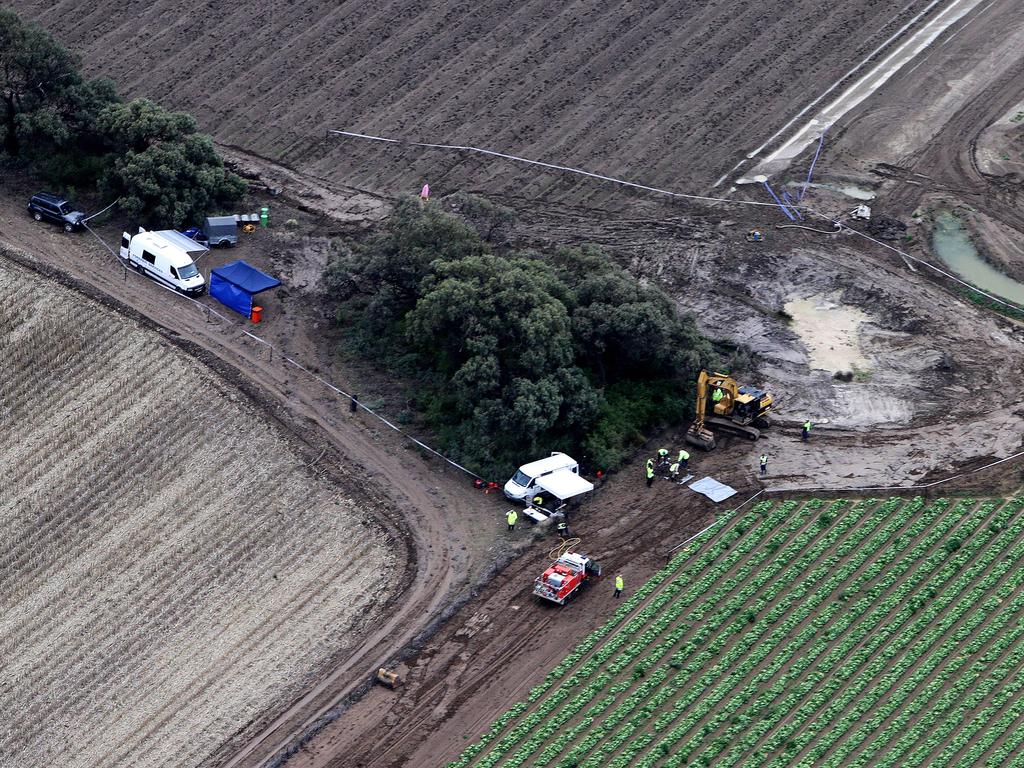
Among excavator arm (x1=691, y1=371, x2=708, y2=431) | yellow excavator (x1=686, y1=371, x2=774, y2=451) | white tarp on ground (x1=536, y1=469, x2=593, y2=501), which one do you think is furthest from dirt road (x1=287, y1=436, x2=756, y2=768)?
excavator arm (x1=691, y1=371, x2=708, y2=431)

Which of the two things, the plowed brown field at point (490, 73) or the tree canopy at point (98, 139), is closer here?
the tree canopy at point (98, 139)

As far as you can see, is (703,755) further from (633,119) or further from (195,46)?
(195,46)

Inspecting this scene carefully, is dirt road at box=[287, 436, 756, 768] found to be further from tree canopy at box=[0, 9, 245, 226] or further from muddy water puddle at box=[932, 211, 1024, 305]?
tree canopy at box=[0, 9, 245, 226]

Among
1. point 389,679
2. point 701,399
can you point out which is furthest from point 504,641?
point 701,399

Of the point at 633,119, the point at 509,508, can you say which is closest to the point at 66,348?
the point at 509,508

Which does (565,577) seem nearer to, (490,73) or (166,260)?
(166,260)

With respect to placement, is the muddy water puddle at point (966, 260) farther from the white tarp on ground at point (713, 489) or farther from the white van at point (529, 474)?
the white van at point (529, 474)

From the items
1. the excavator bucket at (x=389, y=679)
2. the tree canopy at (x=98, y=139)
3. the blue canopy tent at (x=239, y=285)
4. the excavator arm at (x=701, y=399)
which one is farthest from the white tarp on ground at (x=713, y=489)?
the tree canopy at (x=98, y=139)
